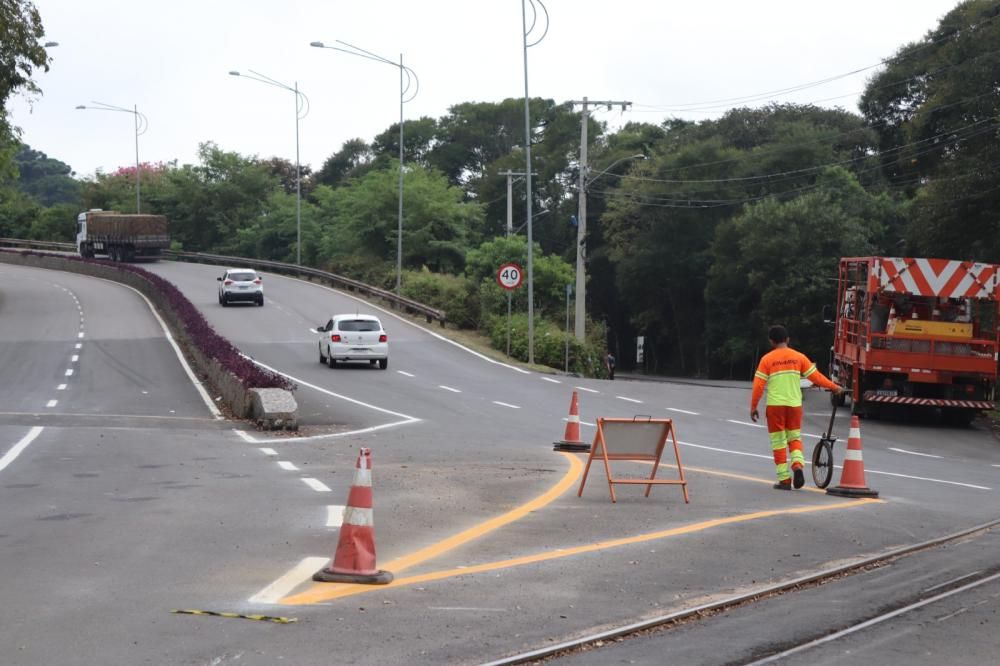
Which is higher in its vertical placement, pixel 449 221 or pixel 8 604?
pixel 449 221

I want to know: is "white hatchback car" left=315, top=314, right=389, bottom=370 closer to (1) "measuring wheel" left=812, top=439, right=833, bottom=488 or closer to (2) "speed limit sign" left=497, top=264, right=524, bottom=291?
(2) "speed limit sign" left=497, top=264, right=524, bottom=291

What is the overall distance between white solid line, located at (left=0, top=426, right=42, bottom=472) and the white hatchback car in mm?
15939

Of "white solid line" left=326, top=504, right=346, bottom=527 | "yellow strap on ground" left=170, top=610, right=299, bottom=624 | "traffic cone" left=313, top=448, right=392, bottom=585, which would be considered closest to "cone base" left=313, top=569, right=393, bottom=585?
"traffic cone" left=313, top=448, right=392, bottom=585

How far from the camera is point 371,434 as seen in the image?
73.8ft

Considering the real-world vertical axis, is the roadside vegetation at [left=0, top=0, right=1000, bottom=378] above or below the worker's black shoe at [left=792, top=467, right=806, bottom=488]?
above

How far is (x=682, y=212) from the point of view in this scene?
73.8 metres

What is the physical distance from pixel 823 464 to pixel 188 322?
30.6 metres

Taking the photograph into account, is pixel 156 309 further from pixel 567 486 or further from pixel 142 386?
pixel 567 486

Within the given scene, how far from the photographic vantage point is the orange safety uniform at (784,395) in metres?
14.9

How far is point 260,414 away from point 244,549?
44.6 ft

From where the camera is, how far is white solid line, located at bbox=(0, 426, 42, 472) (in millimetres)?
16594

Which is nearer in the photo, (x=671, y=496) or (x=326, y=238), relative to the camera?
(x=671, y=496)

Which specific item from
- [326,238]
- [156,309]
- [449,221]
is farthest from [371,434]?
[326,238]

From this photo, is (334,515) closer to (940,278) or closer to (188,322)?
(940,278)
